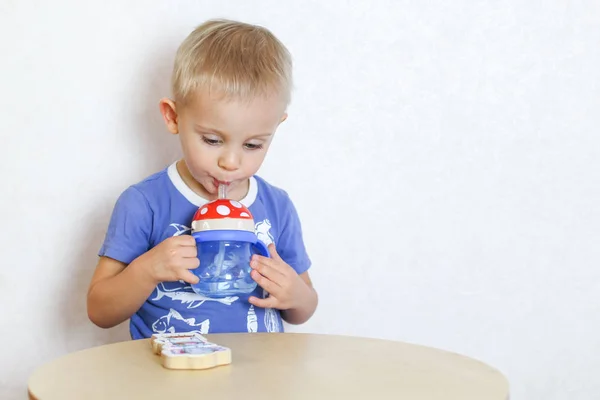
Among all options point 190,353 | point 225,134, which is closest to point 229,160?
point 225,134

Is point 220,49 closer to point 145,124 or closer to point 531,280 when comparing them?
point 145,124

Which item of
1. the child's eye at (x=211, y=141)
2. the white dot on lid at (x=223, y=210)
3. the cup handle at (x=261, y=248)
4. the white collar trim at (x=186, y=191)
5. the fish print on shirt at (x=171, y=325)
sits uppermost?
the child's eye at (x=211, y=141)

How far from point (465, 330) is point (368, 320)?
7.6 inches

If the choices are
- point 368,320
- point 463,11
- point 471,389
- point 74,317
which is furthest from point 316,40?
point 471,389

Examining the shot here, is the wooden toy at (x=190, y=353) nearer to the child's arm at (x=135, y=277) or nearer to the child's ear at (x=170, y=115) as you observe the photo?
the child's arm at (x=135, y=277)

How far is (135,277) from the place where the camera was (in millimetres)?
1133

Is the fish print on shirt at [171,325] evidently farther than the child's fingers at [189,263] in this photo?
Yes

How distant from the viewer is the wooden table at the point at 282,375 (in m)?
0.77

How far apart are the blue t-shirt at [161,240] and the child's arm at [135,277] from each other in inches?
1.6

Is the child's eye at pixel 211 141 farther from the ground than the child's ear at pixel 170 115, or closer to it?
closer to it

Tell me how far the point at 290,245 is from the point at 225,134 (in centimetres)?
27

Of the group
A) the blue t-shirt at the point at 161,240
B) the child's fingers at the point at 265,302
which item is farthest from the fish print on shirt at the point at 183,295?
the child's fingers at the point at 265,302

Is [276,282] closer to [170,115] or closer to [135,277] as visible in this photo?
[135,277]

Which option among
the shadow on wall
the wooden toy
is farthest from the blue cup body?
the shadow on wall
